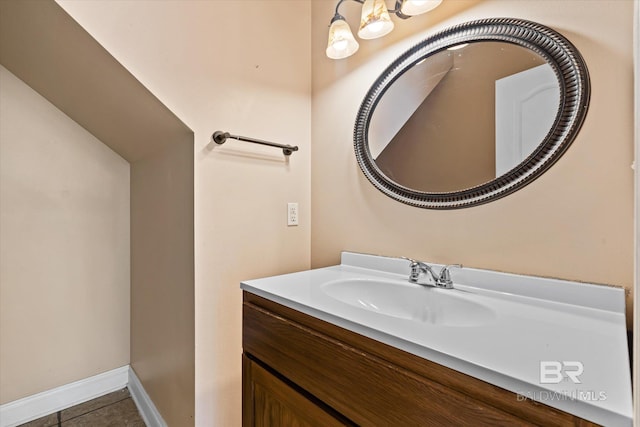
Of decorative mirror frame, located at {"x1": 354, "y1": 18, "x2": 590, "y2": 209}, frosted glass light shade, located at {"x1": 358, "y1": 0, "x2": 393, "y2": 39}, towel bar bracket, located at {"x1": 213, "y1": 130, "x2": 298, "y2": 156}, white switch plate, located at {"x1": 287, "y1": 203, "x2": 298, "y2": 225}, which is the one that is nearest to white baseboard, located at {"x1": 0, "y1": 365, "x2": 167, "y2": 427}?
white switch plate, located at {"x1": 287, "y1": 203, "x2": 298, "y2": 225}

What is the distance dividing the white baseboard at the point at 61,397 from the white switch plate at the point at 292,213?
155cm

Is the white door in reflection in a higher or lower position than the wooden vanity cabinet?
higher

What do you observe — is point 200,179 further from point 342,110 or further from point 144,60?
point 342,110

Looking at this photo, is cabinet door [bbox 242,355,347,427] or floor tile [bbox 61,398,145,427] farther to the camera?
floor tile [bbox 61,398,145,427]

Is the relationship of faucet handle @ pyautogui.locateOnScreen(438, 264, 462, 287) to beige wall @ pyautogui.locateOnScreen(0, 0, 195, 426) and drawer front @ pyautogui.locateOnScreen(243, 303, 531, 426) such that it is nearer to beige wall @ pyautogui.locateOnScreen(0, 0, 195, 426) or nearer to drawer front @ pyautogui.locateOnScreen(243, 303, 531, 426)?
drawer front @ pyautogui.locateOnScreen(243, 303, 531, 426)

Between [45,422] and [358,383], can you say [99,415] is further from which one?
[358,383]

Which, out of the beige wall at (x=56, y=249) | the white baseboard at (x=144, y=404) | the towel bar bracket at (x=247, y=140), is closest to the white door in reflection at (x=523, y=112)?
the towel bar bracket at (x=247, y=140)

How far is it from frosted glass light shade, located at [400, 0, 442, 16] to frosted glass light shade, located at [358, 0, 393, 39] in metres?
0.07

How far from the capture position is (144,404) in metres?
1.63

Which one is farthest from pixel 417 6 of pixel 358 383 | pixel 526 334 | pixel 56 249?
pixel 56 249

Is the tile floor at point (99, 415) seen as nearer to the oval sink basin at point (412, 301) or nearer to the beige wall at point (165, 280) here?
the beige wall at point (165, 280)

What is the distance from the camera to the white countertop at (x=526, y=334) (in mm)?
434

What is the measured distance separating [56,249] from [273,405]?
1650 millimetres

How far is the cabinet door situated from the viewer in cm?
76
